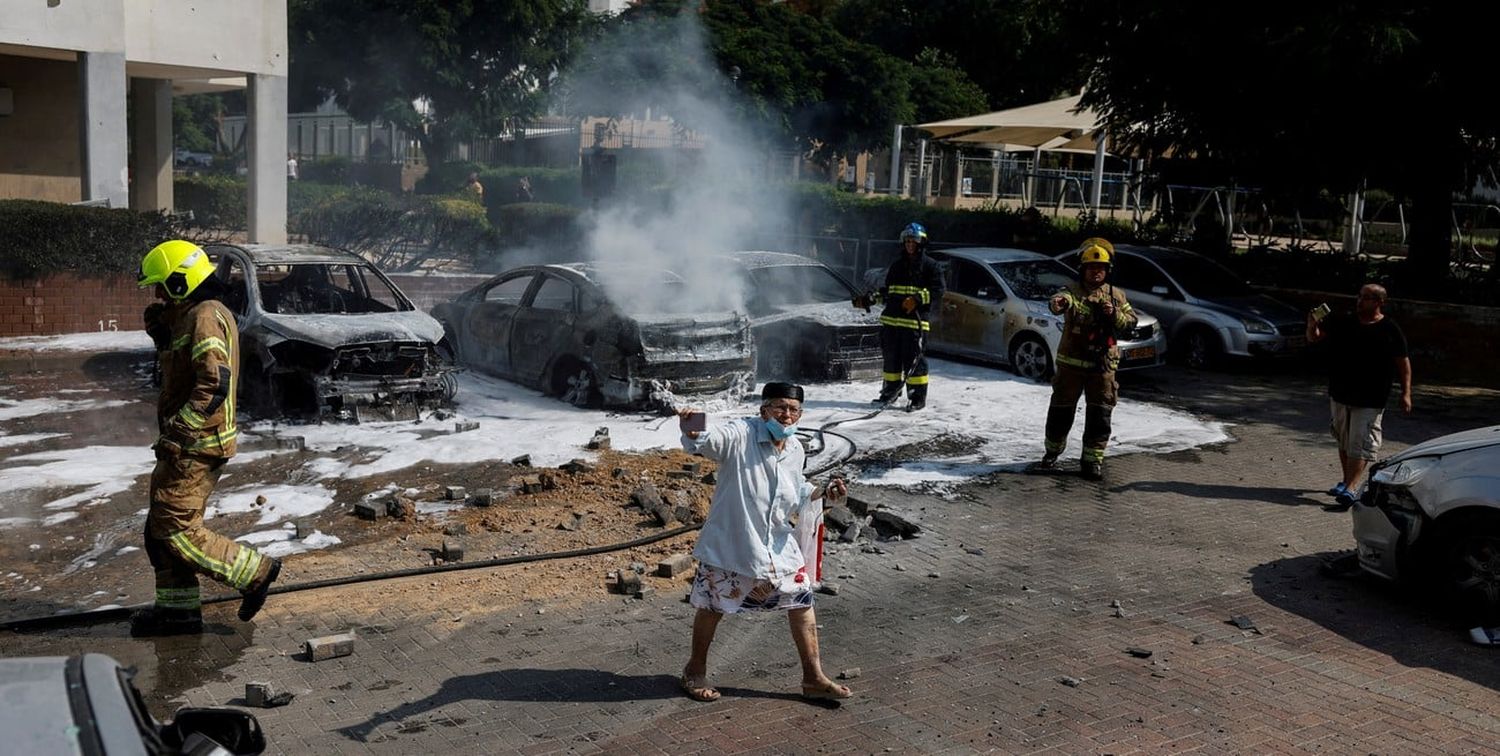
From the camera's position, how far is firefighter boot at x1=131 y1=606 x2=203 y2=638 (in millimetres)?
6422

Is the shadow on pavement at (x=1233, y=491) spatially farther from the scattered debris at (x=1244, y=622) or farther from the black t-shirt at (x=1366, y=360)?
the scattered debris at (x=1244, y=622)

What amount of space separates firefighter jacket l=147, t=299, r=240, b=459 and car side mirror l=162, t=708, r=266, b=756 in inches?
137

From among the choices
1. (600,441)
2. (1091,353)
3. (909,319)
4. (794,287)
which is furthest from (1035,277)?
(600,441)

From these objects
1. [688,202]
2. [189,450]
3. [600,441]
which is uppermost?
[688,202]

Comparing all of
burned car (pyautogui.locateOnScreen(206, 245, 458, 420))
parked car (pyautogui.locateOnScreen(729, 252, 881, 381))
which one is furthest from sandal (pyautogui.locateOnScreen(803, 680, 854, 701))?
parked car (pyautogui.locateOnScreen(729, 252, 881, 381))

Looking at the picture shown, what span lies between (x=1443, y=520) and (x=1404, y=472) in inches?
19.3

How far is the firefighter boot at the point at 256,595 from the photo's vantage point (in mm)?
6551

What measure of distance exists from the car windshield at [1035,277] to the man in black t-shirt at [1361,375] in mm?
5448

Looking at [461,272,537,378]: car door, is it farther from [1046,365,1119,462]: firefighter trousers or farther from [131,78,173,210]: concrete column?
[131,78,173,210]: concrete column

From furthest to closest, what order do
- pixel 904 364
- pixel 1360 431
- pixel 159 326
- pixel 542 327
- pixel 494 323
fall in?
1. pixel 494 323
2. pixel 904 364
3. pixel 542 327
4. pixel 1360 431
5. pixel 159 326

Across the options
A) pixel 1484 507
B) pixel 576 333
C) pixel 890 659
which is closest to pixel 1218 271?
pixel 576 333

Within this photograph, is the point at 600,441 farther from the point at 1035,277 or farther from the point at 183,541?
the point at 1035,277

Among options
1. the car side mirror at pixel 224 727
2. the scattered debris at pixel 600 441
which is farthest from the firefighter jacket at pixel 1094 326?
the car side mirror at pixel 224 727

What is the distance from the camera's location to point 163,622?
6.44 m
